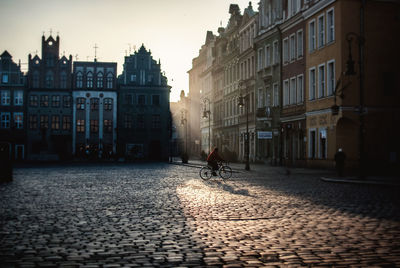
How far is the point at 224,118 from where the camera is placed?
68250mm

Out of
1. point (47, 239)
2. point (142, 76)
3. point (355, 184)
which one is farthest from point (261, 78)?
point (47, 239)

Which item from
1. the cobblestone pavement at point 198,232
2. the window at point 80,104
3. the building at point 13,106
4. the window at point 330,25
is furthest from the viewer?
the window at point 80,104

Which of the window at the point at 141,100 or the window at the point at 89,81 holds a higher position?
the window at the point at 89,81

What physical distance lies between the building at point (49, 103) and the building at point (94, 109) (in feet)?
4.15

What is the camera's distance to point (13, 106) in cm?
8244

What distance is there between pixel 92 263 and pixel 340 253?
11.1 ft

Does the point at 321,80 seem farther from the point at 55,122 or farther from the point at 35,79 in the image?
the point at 35,79

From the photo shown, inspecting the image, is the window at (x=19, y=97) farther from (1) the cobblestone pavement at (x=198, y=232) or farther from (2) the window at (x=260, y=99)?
(1) the cobblestone pavement at (x=198, y=232)

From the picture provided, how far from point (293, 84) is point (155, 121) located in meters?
42.1

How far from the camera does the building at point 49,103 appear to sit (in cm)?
8162

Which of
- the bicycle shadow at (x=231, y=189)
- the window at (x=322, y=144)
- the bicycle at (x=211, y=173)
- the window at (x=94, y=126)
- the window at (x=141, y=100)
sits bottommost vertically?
the bicycle shadow at (x=231, y=189)

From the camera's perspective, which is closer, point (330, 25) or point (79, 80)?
point (330, 25)

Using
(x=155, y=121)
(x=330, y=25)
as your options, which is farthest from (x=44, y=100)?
(x=330, y=25)

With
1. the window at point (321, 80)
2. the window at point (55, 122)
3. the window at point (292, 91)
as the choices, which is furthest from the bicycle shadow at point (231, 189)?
the window at point (55, 122)
